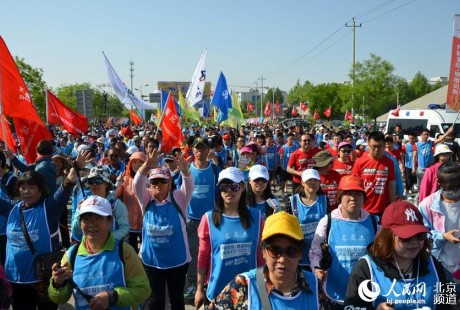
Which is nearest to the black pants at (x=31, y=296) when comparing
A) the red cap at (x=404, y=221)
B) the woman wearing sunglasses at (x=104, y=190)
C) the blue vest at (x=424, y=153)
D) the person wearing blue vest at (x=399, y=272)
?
the woman wearing sunglasses at (x=104, y=190)

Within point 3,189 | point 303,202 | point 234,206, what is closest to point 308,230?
point 303,202

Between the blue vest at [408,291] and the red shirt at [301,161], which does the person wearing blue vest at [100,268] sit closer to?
the blue vest at [408,291]

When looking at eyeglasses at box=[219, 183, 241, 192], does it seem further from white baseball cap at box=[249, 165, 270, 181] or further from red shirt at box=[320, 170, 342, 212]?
red shirt at box=[320, 170, 342, 212]

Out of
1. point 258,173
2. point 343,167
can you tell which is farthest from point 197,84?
point 258,173

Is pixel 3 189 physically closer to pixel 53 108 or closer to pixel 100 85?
pixel 53 108

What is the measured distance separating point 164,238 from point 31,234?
1176 mm

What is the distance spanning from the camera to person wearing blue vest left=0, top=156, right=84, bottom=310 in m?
3.59

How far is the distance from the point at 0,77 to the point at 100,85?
2416 inches

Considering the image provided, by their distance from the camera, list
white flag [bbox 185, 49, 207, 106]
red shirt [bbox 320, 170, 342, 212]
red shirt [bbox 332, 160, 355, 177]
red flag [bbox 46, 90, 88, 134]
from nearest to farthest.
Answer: red shirt [bbox 320, 170, 342, 212] < red shirt [bbox 332, 160, 355, 177] < red flag [bbox 46, 90, 88, 134] < white flag [bbox 185, 49, 207, 106]

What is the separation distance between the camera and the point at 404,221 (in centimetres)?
242

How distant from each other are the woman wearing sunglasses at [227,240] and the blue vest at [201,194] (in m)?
2.39

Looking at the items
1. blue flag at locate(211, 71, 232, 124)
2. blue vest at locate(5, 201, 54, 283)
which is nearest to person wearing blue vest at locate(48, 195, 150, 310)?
blue vest at locate(5, 201, 54, 283)

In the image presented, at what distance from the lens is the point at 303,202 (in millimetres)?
4219

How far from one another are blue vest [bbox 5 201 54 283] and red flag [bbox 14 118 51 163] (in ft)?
8.88
